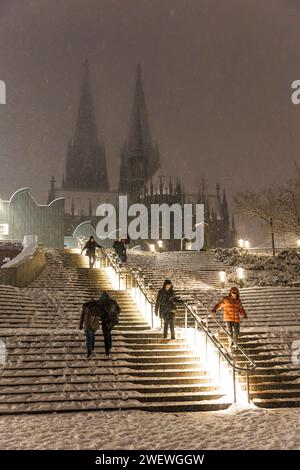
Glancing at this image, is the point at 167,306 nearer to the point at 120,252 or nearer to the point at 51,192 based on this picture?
the point at 120,252

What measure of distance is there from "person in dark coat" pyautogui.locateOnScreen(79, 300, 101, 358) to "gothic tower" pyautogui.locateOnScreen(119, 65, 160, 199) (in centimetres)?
6882

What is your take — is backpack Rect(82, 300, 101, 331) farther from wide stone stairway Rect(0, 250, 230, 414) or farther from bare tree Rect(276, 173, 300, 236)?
bare tree Rect(276, 173, 300, 236)

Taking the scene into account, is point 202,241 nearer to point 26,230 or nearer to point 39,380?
point 26,230

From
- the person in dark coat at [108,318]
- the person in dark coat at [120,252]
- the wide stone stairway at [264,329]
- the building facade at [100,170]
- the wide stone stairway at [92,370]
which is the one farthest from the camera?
the building facade at [100,170]

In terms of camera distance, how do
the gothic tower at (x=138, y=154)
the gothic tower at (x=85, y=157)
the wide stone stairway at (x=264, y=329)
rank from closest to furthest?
1. the wide stone stairway at (x=264, y=329)
2. the gothic tower at (x=138, y=154)
3. the gothic tower at (x=85, y=157)

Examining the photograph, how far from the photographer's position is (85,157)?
295 ft

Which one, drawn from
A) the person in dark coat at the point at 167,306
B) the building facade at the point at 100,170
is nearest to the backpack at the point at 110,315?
the person in dark coat at the point at 167,306

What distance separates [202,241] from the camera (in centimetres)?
4275

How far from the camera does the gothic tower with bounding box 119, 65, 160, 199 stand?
84.1 metres

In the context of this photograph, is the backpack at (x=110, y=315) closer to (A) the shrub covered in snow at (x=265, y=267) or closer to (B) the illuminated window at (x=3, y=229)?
(A) the shrub covered in snow at (x=265, y=267)

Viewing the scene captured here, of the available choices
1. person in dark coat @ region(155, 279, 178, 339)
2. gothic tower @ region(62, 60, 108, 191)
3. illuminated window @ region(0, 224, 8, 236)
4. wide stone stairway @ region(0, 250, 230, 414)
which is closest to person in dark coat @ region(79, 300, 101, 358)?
wide stone stairway @ region(0, 250, 230, 414)

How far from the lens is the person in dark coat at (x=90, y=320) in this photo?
10.7 meters

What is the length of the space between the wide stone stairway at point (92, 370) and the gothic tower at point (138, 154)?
219 feet
